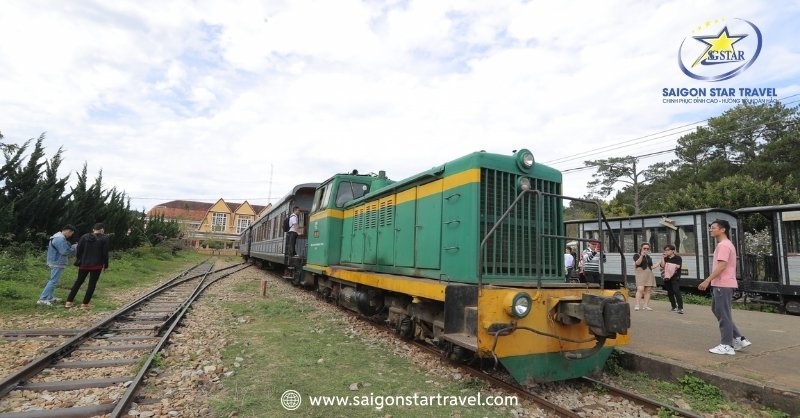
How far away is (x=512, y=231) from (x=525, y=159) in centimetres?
86

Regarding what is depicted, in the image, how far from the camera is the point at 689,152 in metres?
31.4

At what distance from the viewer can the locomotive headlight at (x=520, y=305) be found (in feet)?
12.8

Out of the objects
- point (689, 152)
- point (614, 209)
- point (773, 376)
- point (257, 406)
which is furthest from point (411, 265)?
point (689, 152)

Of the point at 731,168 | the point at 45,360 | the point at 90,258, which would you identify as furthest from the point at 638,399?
the point at 731,168

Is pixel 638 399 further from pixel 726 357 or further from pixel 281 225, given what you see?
pixel 281 225

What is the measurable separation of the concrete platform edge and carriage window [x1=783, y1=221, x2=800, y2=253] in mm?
8817

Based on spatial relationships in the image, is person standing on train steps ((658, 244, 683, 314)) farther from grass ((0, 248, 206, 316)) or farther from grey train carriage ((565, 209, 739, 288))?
grass ((0, 248, 206, 316))

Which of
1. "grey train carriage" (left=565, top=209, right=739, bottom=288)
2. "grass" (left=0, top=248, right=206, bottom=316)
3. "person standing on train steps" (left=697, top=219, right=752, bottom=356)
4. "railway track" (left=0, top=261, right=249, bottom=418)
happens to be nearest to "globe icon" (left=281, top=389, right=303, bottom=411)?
"railway track" (left=0, top=261, right=249, bottom=418)

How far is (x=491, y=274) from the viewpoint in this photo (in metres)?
4.62

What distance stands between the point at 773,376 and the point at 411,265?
13.2ft

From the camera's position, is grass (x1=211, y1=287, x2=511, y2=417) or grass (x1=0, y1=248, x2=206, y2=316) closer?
grass (x1=211, y1=287, x2=511, y2=417)

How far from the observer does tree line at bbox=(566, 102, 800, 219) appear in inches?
859

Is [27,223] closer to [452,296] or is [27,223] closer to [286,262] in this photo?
[286,262]

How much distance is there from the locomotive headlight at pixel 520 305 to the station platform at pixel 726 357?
6.67 ft
